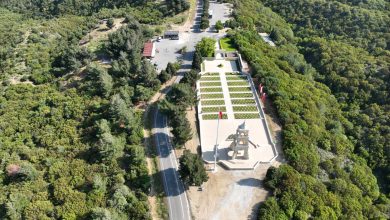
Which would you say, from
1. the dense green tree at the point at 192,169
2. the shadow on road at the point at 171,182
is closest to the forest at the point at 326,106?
the dense green tree at the point at 192,169

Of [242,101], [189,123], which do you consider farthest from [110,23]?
[189,123]

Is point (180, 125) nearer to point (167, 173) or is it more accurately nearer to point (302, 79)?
point (167, 173)

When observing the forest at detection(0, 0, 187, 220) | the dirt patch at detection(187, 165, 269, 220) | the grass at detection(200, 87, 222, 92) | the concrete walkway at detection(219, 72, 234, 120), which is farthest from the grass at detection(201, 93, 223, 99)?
the dirt patch at detection(187, 165, 269, 220)

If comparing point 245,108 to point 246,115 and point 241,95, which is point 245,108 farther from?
point 241,95

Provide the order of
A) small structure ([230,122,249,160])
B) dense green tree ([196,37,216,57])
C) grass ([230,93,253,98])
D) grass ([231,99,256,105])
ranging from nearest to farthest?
small structure ([230,122,249,160])
grass ([231,99,256,105])
grass ([230,93,253,98])
dense green tree ([196,37,216,57])

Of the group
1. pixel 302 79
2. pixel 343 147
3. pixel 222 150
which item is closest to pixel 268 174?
pixel 222 150

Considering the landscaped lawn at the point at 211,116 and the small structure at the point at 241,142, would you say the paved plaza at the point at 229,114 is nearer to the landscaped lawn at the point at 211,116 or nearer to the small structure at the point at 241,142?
the landscaped lawn at the point at 211,116

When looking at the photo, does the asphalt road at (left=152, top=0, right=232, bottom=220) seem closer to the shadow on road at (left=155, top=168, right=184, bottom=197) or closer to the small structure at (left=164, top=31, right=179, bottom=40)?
the shadow on road at (left=155, top=168, right=184, bottom=197)
